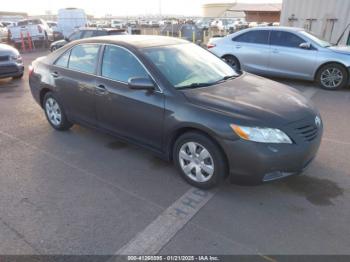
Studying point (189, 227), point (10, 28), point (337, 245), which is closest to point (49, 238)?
point (189, 227)

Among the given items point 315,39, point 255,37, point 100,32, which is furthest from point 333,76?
point 100,32

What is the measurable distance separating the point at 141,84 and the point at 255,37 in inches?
249

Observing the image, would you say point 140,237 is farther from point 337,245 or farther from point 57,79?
point 57,79

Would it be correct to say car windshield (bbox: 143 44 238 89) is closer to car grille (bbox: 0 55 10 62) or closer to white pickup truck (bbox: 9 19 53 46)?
car grille (bbox: 0 55 10 62)

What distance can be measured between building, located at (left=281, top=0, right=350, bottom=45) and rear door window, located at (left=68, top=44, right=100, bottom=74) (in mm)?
8899

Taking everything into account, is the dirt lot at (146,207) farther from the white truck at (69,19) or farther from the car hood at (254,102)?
the white truck at (69,19)

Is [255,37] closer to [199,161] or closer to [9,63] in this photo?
[199,161]

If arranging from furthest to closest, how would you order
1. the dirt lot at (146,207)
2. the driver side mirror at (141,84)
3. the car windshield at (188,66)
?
1. the car windshield at (188,66)
2. the driver side mirror at (141,84)
3. the dirt lot at (146,207)

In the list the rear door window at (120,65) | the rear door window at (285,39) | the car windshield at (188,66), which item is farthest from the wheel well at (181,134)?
the rear door window at (285,39)

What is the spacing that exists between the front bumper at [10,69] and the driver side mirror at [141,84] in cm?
654

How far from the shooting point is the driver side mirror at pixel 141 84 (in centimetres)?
333

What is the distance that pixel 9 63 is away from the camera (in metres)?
8.34

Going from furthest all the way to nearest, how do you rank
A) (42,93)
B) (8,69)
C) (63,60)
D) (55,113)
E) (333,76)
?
(8,69)
(333,76)
(42,93)
(55,113)
(63,60)

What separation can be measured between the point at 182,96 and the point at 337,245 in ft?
6.52
